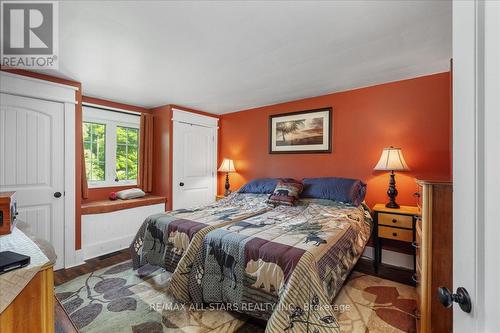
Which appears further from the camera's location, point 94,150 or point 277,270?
point 94,150

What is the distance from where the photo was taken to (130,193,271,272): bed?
→ 6.90 ft

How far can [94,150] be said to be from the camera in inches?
141

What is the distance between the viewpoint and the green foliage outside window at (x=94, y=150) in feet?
11.4

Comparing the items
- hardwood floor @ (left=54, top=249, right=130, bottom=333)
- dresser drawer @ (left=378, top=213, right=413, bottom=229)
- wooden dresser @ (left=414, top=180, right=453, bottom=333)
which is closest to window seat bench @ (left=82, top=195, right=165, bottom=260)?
hardwood floor @ (left=54, top=249, right=130, bottom=333)

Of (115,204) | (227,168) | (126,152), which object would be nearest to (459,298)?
(115,204)

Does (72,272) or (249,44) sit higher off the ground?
(249,44)

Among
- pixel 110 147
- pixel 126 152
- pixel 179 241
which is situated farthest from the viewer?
pixel 126 152

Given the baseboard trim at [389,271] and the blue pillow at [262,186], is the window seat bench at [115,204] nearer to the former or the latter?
the blue pillow at [262,186]

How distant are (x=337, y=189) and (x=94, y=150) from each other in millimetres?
3613

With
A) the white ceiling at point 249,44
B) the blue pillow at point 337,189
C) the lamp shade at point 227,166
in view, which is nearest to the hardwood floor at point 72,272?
the lamp shade at point 227,166

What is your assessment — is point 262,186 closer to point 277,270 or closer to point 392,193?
point 392,193

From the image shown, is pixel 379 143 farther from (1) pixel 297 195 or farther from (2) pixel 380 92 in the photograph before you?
(1) pixel 297 195

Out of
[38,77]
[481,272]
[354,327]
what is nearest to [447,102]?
[354,327]

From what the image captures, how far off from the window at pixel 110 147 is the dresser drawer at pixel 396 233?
12.6 ft
